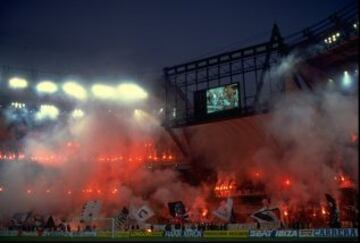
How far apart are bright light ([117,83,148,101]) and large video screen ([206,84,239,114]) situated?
47.8 ft

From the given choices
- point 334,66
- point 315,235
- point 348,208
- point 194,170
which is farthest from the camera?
point 194,170

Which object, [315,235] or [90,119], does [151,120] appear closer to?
[90,119]

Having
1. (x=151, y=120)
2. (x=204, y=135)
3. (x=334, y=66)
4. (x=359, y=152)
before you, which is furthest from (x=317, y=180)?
(x=359, y=152)

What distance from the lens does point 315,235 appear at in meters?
26.5

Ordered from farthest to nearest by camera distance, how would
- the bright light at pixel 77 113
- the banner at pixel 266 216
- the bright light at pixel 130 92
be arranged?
the bright light at pixel 130 92, the bright light at pixel 77 113, the banner at pixel 266 216

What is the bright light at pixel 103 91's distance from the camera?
52250mm

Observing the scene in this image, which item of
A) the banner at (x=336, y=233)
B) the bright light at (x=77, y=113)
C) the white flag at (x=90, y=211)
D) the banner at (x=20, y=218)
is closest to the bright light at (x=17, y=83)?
the bright light at (x=77, y=113)

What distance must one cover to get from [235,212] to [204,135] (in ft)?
31.7

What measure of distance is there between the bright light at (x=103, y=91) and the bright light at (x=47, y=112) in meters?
4.94

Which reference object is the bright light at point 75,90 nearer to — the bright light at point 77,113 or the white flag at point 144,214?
the bright light at point 77,113

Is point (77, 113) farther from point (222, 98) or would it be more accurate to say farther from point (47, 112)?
point (222, 98)

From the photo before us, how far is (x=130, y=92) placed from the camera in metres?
54.0

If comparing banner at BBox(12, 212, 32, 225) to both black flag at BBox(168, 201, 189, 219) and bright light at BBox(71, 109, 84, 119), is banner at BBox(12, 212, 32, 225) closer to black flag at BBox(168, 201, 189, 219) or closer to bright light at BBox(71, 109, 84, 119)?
bright light at BBox(71, 109, 84, 119)

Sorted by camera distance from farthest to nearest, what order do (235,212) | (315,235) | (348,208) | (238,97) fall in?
(235,212), (238,97), (348,208), (315,235)
